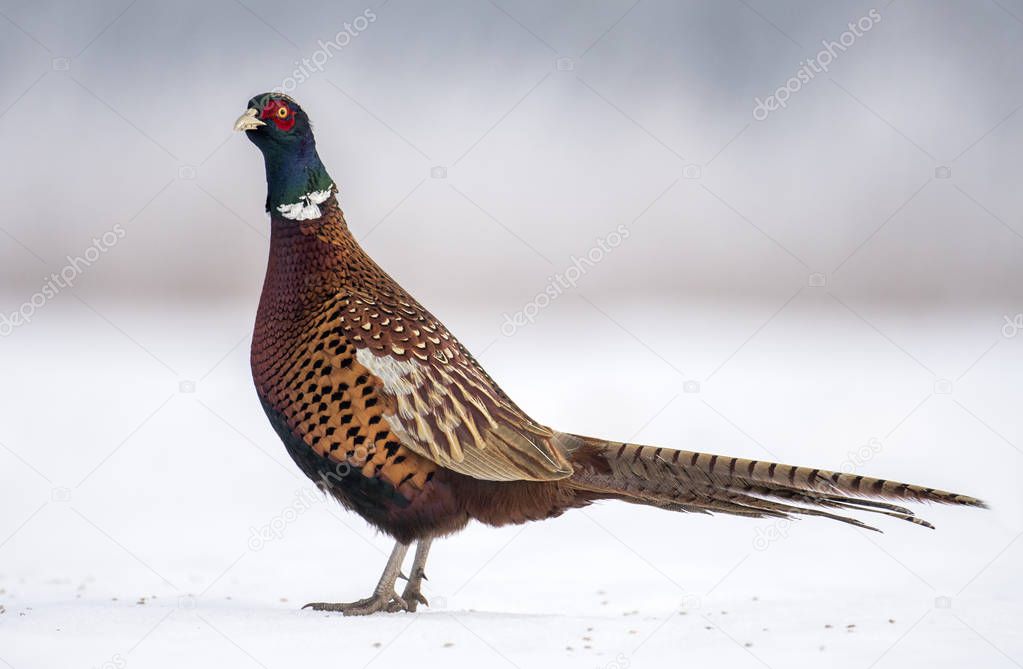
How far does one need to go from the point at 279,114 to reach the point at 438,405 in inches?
35.1

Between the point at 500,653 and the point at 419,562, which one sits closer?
the point at 500,653

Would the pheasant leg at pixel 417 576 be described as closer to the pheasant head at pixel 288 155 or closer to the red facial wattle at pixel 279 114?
the pheasant head at pixel 288 155

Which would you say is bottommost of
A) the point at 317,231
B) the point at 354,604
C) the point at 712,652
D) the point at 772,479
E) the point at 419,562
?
the point at 354,604

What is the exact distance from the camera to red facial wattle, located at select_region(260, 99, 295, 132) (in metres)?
3.18

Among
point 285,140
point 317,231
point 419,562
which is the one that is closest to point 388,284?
point 317,231

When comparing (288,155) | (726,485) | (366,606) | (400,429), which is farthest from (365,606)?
(288,155)

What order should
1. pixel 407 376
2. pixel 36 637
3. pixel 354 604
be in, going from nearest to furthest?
pixel 36 637 → pixel 407 376 → pixel 354 604

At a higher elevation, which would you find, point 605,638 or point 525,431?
point 525,431

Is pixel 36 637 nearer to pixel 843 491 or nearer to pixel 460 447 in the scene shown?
pixel 460 447

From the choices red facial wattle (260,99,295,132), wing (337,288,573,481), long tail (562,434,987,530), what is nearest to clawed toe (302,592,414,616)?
wing (337,288,573,481)

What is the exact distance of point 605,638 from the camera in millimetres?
2941

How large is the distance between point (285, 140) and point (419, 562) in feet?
4.10

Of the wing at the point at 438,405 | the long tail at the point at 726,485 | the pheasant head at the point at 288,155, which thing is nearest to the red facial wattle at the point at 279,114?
the pheasant head at the point at 288,155

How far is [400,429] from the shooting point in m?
3.01
